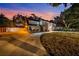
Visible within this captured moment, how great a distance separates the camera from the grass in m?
1.69

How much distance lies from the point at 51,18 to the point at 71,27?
0.22 meters

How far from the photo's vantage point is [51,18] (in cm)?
172

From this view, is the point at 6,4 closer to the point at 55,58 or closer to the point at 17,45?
the point at 17,45

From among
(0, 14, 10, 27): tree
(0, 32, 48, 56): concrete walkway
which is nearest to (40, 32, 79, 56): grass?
(0, 32, 48, 56): concrete walkway

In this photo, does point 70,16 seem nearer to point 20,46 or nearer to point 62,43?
point 62,43

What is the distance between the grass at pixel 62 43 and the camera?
1.69 m

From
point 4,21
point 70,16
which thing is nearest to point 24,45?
point 4,21

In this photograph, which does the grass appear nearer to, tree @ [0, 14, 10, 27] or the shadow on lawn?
the shadow on lawn

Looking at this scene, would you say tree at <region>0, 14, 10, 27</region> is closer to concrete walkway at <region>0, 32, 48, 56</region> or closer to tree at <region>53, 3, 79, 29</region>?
concrete walkway at <region>0, 32, 48, 56</region>

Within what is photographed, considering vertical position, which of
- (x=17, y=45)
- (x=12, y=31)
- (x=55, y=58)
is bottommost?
(x=55, y=58)

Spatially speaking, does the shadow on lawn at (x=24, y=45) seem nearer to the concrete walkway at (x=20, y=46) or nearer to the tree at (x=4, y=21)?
the concrete walkway at (x=20, y=46)

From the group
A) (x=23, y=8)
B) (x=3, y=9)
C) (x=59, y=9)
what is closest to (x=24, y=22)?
(x=23, y=8)

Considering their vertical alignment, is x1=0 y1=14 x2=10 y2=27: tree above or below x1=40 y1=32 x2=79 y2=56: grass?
→ above

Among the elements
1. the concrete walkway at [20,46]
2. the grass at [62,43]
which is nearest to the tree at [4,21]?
the concrete walkway at [20,46]
